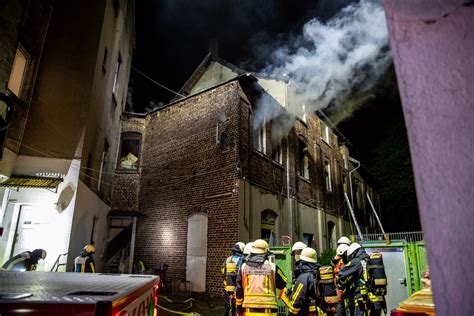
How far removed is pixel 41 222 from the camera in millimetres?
8383

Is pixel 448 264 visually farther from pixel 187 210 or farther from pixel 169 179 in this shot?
pixel 169 179

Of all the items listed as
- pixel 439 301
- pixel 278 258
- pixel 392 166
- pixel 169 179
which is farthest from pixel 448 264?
pixel 392 166

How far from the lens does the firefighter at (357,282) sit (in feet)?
18.9

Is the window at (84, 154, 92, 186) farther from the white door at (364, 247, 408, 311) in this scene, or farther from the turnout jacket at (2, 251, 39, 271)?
the white door at (364, 247, 408, 311)

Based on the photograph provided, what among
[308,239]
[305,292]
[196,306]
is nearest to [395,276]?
[305,292]

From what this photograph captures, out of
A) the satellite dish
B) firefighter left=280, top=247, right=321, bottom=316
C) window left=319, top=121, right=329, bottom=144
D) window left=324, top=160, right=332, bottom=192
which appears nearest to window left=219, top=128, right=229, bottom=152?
the satellite dish

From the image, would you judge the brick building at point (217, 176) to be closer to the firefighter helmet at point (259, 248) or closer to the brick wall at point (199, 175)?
the brick wall at point (199, 175)

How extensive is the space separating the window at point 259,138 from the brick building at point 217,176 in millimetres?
43

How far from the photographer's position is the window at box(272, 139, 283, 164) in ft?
45.3

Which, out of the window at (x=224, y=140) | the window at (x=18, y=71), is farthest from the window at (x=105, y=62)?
the window at (x=224, y=140)

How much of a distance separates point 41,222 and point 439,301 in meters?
9.69

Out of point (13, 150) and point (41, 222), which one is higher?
point (13, 150)

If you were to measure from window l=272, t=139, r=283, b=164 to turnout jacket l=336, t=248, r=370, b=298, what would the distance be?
25.8ft

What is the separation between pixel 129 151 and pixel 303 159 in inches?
356
